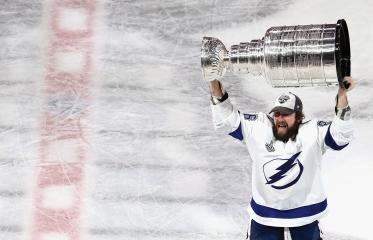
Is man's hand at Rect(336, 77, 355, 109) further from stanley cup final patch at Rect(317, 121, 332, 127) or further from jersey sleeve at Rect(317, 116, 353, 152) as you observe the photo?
stanley cup final patch at Rect(317, 121, 332, 127)

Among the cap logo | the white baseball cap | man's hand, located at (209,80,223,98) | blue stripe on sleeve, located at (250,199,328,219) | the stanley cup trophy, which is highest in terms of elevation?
the stanley cup trophy

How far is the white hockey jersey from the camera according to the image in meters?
3.25

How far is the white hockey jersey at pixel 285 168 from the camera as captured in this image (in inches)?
128

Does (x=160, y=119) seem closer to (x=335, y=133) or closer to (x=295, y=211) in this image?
(x=295, y=211)

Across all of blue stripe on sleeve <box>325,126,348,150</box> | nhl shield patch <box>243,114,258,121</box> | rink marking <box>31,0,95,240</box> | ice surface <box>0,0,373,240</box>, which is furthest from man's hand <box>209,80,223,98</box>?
rink marking <box>31,0,95,240</box>

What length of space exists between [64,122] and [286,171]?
1362mm

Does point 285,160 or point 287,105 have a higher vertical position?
point 287,105

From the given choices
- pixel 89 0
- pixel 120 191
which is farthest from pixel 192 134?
pixel 89 0

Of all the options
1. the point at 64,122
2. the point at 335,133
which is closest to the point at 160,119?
the point at 64,122

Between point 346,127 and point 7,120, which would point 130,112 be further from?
point 346,127

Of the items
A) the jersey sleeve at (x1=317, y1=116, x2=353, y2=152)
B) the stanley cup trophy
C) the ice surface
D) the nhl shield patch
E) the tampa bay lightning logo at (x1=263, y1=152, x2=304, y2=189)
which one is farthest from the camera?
the ice surface

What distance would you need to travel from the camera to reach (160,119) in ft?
13.5

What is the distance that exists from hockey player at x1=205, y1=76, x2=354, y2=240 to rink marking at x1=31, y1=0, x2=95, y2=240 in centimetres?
99

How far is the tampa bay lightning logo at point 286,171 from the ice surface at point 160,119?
609 millimetres
